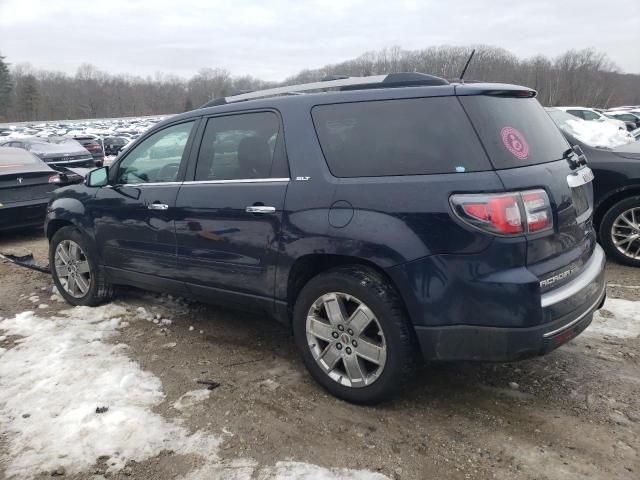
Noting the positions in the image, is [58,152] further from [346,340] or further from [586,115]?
[346,340]

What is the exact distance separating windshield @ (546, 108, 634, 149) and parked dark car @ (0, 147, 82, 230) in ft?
21.4

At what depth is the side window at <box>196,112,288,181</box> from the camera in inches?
131

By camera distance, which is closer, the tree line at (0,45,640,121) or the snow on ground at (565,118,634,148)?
the snow on ground at (565,118,634,148)

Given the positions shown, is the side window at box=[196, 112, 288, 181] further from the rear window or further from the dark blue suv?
the rear window

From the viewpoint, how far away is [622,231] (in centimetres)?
550

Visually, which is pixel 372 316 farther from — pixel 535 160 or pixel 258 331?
pixel 258 331

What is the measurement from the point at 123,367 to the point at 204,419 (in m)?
A: 0.96

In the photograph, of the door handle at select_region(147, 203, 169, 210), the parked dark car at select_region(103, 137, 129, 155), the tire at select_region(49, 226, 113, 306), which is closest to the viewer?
the door handle at select_region(147, 203, 169, 210)

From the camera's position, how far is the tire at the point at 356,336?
9.18ft

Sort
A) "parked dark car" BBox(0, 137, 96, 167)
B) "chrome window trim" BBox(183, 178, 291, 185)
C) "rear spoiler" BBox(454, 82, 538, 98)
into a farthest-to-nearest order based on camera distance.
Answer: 1. "parked dark car" BBox(0, 137, 96, 167)
2. "chrome window trim" BBox(183, 178, 291, 185)
3. "rear spoiler" BBox(454, 82, 538, 98)

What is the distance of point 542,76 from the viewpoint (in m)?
83.3

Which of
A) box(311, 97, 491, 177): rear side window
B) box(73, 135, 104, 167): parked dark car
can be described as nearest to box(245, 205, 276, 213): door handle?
box(311, 97, 491, 177): rear side window

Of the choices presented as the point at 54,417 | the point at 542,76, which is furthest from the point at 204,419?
the point at 542,76

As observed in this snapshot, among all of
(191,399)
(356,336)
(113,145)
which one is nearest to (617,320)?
(356,336)
